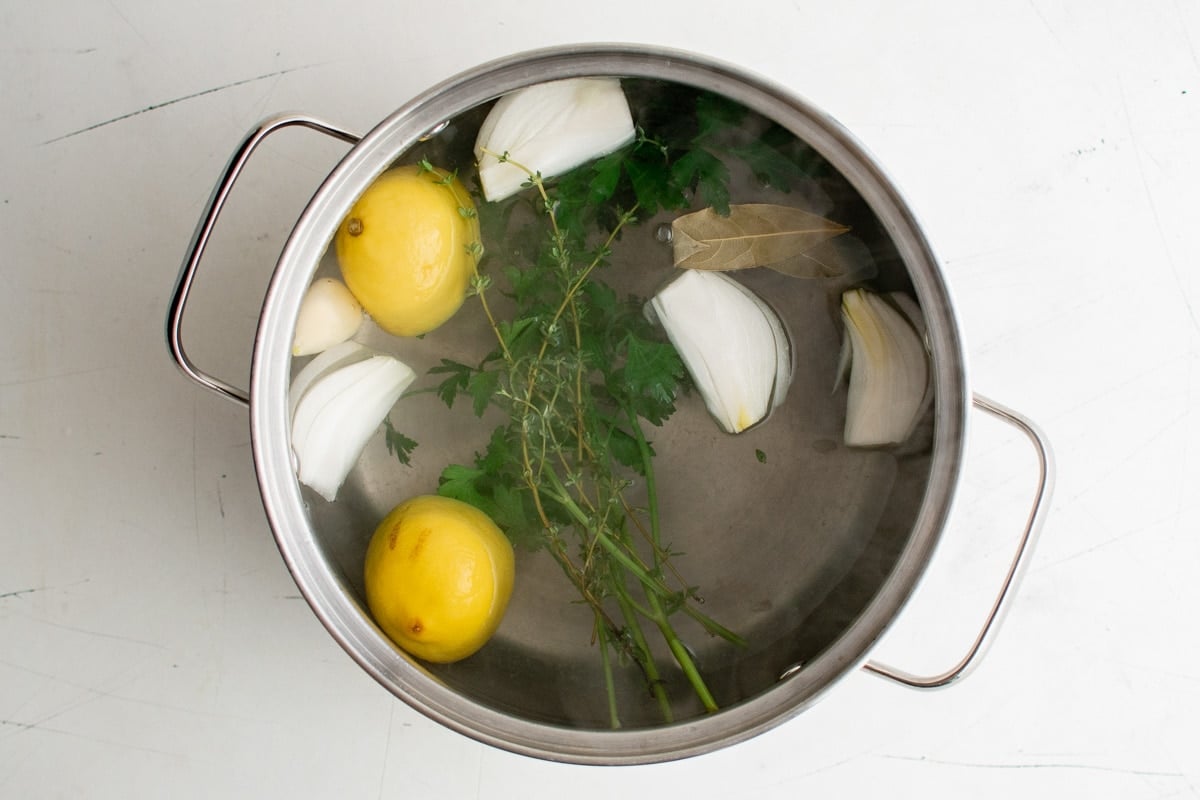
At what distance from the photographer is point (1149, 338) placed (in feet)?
2.29

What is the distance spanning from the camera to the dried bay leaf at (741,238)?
23.0 inches

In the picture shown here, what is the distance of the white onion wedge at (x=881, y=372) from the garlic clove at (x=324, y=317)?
0.33m

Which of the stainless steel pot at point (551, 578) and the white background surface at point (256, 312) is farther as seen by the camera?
the white background surface at point (256, 312)

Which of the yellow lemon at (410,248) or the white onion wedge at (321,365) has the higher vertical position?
the yellow lemon at (410,248)

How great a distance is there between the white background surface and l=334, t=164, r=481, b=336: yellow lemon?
0.54ft

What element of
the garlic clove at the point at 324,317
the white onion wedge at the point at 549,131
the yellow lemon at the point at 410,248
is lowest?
the garlic clove at the point at 324,317

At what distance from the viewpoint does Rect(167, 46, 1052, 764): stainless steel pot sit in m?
0.52

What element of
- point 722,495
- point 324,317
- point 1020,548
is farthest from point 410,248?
point 1020,548

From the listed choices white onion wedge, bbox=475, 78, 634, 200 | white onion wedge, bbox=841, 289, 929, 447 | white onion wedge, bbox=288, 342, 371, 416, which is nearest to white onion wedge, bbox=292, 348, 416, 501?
white onion wedge, bbox=288, 342, 371, 416

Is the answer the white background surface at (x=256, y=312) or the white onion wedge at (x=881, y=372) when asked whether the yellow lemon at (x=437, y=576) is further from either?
the white onion wedge at (x=881, y=372)

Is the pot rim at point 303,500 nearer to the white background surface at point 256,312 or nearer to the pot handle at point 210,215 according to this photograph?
the pot handle at point 210,215

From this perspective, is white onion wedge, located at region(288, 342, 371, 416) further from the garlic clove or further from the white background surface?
the white background surface

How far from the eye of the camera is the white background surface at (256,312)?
26.7 inches

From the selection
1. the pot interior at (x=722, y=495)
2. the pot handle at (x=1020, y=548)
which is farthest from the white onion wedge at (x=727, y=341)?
the pot handle at (x=1020, y=548)
